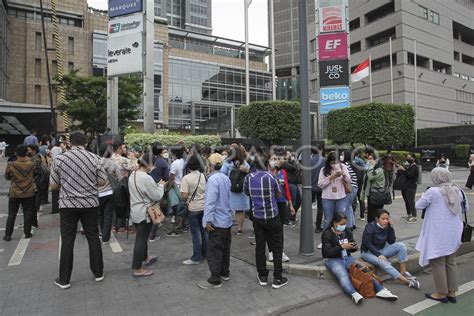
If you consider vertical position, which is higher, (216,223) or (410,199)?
(216,223)

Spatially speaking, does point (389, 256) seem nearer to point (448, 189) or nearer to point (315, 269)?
point (315, 269)

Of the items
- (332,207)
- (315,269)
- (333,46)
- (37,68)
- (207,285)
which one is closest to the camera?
(207,285)

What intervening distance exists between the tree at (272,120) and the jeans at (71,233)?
17781 millimetres

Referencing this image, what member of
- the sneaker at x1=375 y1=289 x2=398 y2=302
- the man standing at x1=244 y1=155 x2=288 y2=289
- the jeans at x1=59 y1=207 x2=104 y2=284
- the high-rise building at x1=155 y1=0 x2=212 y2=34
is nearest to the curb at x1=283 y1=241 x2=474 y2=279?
the man standing at x1=244 y1=155 x2=288 y2=289

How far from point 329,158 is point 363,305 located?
2.80 meters

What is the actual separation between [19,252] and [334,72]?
15.6 metres

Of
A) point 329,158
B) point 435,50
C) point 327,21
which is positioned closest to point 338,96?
point 327,21

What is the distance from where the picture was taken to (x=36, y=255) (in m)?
6.07

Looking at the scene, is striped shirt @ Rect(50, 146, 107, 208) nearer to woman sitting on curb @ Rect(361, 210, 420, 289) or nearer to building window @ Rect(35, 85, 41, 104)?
woman sitting on curb @ Rect(361, 210, 420, 289)

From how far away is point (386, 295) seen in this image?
14.7ft

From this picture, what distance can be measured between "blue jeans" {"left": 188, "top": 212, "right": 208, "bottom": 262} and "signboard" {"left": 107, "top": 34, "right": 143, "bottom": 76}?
9.32 m

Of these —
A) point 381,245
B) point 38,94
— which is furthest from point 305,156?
point 38,94

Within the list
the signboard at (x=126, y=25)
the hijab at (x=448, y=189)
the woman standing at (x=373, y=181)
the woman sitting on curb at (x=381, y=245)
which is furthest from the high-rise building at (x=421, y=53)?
the hijab at (x=448, y=189)

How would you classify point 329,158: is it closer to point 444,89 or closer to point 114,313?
point 114,313
